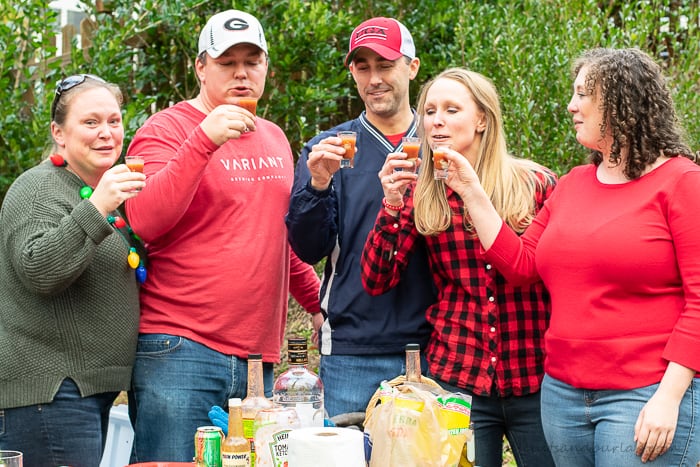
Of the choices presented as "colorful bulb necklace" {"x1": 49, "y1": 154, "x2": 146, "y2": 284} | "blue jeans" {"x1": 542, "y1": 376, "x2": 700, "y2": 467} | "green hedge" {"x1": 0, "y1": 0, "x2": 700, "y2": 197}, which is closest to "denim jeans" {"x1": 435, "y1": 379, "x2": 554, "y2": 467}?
"blue jeans" {"x1": 542, "y1": 376, "x2": 700, "y2": 467}

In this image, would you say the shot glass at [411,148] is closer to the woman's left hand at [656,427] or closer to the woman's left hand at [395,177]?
the woman's left hand at [395,177]

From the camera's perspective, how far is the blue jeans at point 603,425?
2.59 m

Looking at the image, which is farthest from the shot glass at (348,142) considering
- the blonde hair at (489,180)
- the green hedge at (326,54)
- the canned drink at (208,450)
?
the green hedge at (326,54)

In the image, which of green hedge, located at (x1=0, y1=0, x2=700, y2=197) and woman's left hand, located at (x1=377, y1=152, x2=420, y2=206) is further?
green hedge, located at (x1=0, y1=0, x2=700, y2=197)

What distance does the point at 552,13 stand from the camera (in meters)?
6.02

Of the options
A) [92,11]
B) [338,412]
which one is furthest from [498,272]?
[92,11]

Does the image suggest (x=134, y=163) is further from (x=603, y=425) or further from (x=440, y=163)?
(x=603, y=425)

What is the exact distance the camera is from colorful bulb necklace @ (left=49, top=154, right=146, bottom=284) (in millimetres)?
3242

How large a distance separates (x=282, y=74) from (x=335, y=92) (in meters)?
0.43

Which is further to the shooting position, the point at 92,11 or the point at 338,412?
the point at 92,11

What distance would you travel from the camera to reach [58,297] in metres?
3.09

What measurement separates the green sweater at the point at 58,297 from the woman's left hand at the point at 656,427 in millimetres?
1836

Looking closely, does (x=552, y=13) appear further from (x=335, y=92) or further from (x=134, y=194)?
(x=134, y=194)

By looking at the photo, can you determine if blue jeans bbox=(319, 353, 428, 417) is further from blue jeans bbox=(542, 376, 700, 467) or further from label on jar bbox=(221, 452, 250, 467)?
label on jar bbox=(221, 452, 250, 467)
